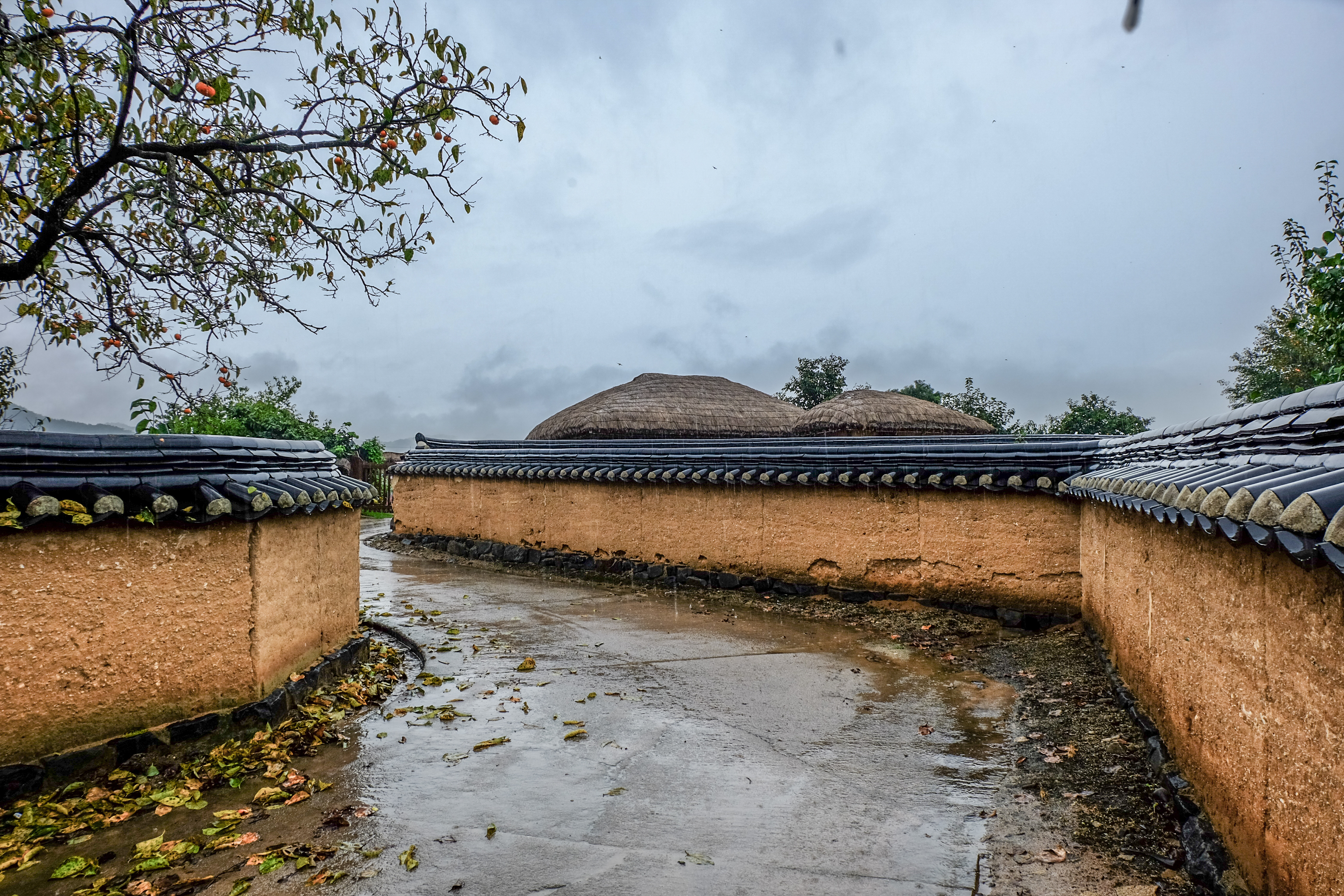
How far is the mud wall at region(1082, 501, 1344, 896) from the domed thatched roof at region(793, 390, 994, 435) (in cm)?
1195

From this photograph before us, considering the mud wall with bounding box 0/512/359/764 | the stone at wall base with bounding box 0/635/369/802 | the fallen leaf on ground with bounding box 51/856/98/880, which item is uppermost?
the mud wall with bounding box 0/512/359/764

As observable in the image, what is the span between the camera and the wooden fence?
67.8 feet

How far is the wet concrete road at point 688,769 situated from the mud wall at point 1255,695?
0.95 meters

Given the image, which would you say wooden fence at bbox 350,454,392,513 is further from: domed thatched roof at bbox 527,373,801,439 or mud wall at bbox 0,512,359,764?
mud wall at bbox 0,512,359,764

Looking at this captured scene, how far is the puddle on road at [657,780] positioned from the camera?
2.98 m

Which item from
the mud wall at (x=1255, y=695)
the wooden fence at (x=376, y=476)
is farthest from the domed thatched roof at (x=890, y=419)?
the mud wall at (x=1255, y=695)

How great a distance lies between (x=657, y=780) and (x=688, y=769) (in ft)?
0.71

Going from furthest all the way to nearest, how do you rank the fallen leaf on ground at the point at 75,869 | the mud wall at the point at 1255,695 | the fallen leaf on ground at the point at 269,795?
the fallen leaf on ground at the point at 269,795 → the fallen leaf on ground at the point at 75,869 → the mud wall at the point at 1255,695

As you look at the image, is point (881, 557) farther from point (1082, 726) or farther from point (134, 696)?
point (134, 696)

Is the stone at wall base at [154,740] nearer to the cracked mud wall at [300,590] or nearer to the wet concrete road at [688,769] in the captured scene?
the cracked mud wall at [300,590]

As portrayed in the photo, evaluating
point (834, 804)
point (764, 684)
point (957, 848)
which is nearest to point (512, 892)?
point (834, 804)

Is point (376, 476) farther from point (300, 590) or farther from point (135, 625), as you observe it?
point (135, 625)

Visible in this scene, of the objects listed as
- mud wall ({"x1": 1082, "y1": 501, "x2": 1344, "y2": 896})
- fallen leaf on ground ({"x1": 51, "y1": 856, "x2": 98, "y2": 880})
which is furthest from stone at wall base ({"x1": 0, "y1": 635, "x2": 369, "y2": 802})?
mud wall ({"x1": 1082, "y1": 501, "x2": 1344, "y2": 896})

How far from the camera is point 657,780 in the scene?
3.86 meters
